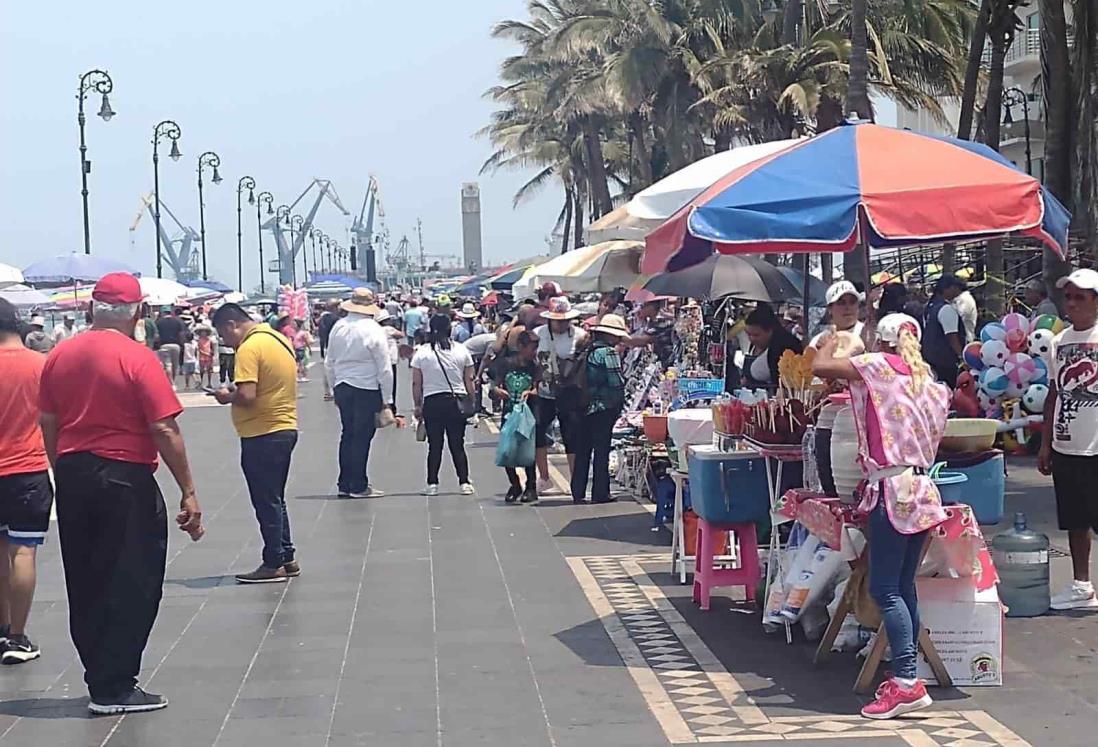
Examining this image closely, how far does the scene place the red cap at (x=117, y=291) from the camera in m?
6.83

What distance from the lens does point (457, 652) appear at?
7727 millimetres

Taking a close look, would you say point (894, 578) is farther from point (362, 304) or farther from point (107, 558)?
point (362, 304)

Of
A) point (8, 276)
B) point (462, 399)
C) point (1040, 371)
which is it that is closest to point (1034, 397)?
point (1040, 371)

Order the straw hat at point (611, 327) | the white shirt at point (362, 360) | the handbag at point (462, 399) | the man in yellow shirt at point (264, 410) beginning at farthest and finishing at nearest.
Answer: the white shirt at point (362, 360) → the handbag at point (462, 399) → the straw hat at point (611, 327) → the man in yellow shirt at point (264, 410)

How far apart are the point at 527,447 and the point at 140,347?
267 inches

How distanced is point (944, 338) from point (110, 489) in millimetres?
11624

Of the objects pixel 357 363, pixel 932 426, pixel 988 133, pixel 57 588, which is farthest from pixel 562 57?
pixel 932 426

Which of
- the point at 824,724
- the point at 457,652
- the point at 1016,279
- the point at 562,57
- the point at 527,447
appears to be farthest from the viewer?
the point at 562,57

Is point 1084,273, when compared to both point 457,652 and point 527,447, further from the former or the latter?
point 527,447

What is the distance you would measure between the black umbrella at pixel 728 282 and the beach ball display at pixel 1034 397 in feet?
9.91

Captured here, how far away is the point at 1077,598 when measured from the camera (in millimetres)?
8258

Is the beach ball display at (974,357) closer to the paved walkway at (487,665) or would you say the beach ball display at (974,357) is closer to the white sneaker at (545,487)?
the white sneaker at (545,487)

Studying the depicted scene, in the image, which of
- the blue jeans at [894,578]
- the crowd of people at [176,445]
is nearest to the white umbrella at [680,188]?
the crowd of people at [176,445]

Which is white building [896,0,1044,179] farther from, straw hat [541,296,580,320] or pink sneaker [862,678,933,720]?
pink sneaker [862,678,933,720]
